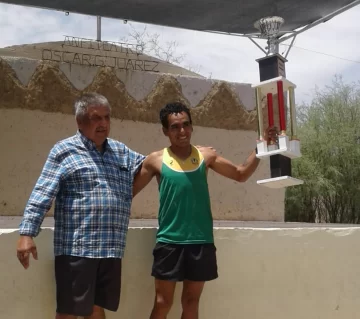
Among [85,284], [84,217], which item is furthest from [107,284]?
[84,217]

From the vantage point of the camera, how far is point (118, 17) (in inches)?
397

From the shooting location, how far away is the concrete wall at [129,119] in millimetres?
6746

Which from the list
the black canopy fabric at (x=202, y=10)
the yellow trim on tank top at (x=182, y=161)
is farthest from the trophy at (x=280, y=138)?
the black canopy fabric at (x=202, y=10)

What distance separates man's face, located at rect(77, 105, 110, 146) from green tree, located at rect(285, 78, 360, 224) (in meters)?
12.5

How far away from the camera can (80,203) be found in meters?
2.63

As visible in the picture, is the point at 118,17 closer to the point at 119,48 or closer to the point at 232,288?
the point at 119,48

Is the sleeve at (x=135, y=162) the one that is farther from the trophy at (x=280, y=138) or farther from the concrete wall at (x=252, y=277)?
the trophy at (x=280, y=138)

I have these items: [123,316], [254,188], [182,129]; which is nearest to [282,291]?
[123,316]

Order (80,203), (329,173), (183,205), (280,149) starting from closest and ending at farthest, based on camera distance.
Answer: (80,203)
(183,205)
(280,149)
(329,173)

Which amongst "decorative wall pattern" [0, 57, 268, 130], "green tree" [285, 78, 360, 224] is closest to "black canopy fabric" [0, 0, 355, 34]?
"decorative wall pattern" [0, 57, 268, 130]

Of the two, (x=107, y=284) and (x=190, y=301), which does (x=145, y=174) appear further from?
(x=190, y=301)

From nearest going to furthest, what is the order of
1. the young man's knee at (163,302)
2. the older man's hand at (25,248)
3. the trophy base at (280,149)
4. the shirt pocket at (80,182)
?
the older man's hand at (25,248), the shirt pocket at (80,182), the young man's knee at (163,302), the trophy base at (280,149)

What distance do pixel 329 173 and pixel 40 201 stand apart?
13.4m

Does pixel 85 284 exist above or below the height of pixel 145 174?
below
